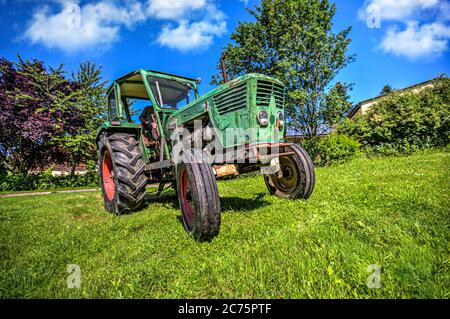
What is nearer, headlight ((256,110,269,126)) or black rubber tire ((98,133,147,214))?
headlight ((256,110,269,126))

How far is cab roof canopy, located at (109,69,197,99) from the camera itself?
14.6 feet

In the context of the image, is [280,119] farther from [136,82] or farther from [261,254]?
[136,82]

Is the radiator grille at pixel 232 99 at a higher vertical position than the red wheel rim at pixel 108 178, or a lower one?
higher

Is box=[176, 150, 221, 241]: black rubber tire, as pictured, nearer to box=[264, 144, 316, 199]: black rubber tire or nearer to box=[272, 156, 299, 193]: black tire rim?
box=[264, 144, 316, 199]: black rubber tire

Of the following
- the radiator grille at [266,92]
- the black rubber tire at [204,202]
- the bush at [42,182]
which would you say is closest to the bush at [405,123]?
the radiator grille at [266,92]

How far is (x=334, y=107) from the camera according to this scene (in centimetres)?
1672

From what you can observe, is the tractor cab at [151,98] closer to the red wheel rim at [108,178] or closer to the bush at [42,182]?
the red wheel rim at [108,178]

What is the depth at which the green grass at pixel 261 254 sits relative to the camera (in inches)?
63.4

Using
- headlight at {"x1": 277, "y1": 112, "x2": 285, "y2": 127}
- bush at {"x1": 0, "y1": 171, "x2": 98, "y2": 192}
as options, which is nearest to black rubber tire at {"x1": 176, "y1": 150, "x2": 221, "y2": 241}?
headlight at {"x1": 277, "y1": 112, "x2": 285, "y2": 127}

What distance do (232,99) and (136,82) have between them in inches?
105

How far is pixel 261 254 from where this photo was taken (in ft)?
6.93

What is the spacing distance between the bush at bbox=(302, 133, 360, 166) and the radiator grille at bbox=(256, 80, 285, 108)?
37.1 ft

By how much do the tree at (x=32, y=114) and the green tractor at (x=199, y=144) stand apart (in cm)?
1350

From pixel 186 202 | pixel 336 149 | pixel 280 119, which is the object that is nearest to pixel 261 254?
pixel 186 202
